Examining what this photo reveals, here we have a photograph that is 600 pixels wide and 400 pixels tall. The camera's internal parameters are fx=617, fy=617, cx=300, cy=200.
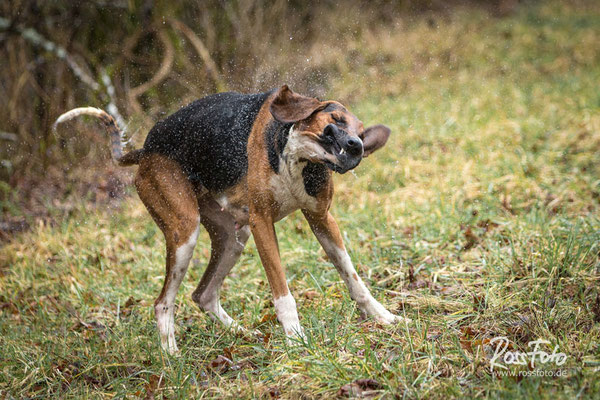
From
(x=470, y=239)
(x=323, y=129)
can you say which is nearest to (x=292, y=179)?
(x=323, y=129)

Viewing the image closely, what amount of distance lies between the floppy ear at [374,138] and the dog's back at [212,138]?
2.33 ft

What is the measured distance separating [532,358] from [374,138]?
1564 mm

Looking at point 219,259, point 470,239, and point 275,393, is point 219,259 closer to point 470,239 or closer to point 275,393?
point 275,393

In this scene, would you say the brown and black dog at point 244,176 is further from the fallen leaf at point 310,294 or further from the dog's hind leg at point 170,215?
the fallen leaf at point 310,294

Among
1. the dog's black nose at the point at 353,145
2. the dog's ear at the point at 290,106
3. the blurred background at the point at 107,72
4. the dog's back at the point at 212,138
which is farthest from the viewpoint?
the blurred background at the point at 107,72

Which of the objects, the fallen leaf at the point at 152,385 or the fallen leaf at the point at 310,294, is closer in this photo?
the fallen leaf at the point at 152,385

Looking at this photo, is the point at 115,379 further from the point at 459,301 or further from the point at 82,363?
the point at 459,301

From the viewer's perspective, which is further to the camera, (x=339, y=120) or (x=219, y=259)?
(x=219, y=259)

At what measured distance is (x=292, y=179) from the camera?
371 centimetres

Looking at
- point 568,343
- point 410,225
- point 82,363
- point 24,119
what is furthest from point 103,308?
point 24,119

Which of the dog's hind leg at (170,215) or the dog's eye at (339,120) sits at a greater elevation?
the dog's eye at (339,120)

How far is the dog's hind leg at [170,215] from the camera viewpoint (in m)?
4.11

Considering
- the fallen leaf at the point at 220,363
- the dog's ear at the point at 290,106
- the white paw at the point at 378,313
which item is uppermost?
the dog's ear at the point at 290,106

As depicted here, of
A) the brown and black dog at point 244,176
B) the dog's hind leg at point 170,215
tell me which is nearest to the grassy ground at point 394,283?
the dog's hind leg at point 170,215
